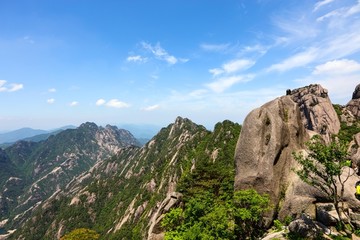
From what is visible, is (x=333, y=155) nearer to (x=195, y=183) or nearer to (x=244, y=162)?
(x=244, y=162)

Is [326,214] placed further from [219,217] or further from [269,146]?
[269,146]

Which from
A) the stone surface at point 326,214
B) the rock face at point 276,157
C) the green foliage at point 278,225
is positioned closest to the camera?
the stone surface at point 326,214

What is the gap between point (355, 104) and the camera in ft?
402

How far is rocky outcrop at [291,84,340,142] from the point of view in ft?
358

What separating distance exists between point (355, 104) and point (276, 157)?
340 feet

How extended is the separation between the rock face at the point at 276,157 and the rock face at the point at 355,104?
89502 mm

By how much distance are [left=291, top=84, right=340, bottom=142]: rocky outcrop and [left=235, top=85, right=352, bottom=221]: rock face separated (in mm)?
68412

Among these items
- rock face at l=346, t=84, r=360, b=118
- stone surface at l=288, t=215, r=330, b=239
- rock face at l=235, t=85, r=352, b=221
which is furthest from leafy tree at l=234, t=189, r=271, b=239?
rock face at l=346, t=84, r=360, b=118

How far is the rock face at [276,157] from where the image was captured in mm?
36844

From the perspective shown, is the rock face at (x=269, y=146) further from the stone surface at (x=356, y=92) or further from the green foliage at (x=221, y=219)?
the stone surface at (x=356, y=92)

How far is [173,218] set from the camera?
36.9m

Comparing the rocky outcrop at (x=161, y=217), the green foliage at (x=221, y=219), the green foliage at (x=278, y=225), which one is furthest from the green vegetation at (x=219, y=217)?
the green foliage at (x=278, y=225)

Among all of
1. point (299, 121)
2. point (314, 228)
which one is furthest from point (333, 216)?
point (299, 121)

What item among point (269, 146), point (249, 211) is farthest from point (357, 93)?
point (249, 211)
